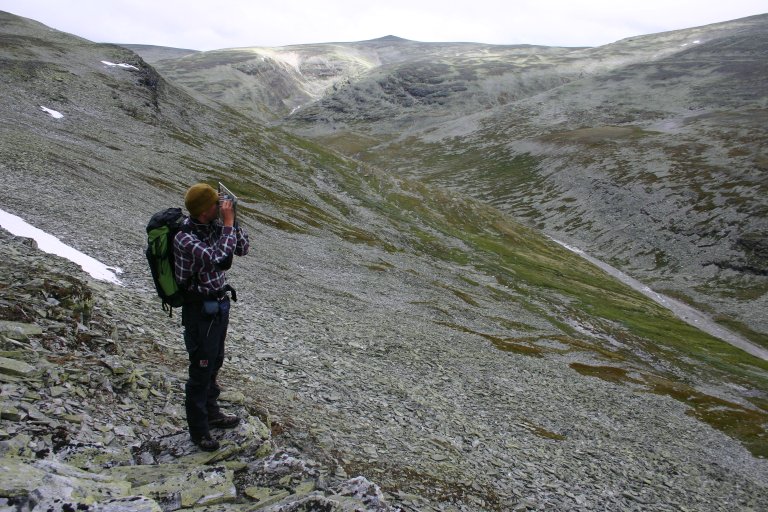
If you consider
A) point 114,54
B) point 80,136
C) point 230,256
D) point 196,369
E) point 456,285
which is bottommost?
point 456,285

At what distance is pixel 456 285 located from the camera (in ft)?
235

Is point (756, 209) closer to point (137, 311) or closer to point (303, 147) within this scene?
point (303, 147)

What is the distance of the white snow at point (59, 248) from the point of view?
Answer: 2452 centimetres

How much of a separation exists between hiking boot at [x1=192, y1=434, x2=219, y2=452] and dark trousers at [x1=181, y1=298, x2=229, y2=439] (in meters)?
0.08

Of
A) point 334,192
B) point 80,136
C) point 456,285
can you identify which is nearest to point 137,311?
point 456,285

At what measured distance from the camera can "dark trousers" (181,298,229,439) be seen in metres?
10.3

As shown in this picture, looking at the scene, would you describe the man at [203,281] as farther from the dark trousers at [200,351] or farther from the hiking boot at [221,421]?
the hiking boot at [221,421]

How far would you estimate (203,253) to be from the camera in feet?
32.3

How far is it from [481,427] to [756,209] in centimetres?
14131

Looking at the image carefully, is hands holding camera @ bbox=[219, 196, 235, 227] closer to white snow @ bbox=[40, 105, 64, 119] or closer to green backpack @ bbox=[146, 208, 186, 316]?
green backpack @ bbox=[146, 208, 186, 316]

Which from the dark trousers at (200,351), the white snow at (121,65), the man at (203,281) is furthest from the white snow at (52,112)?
the dark trousers at (200,351)

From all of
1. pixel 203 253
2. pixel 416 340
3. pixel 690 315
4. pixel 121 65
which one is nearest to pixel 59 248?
pixel 203 253

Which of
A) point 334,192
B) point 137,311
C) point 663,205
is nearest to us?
point 137,311

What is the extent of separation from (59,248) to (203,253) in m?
20.4
